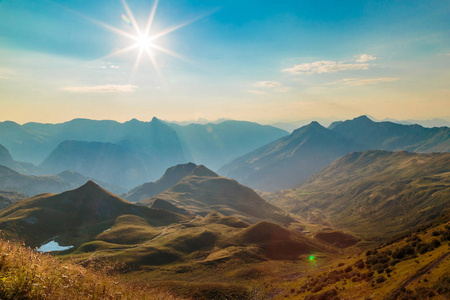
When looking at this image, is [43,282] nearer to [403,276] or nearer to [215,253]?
[403,276]

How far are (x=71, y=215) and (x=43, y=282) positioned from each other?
176 metres

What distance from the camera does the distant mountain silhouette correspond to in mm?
131750

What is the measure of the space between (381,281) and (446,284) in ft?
34.9

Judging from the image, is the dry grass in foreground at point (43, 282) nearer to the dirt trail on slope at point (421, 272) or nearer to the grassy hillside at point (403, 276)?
the grassy hillside at point (403, 276)

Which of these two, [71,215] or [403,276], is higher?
[403,276]

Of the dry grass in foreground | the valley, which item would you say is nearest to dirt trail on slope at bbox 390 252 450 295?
the valley

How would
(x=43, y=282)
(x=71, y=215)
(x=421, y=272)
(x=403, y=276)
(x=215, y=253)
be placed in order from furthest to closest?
(x=71, y=215)
(x=215, y=253)
(x=403, y=276)
(x=421, y=272)
(x=43, y=282)

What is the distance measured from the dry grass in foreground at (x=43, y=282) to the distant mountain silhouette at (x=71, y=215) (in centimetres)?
13553

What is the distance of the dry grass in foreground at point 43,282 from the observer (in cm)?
1017

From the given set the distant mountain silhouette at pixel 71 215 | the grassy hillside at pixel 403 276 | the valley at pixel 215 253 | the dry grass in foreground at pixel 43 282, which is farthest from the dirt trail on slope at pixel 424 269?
the distant mountain silhouette at pixel 71 215

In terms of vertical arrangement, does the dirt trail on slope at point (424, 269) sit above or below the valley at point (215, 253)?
above

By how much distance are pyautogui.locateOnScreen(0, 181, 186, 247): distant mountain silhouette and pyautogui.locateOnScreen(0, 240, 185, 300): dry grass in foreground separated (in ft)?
445

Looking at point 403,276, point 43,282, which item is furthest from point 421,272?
A: point 43,282

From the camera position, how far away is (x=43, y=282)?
11.1 metres
